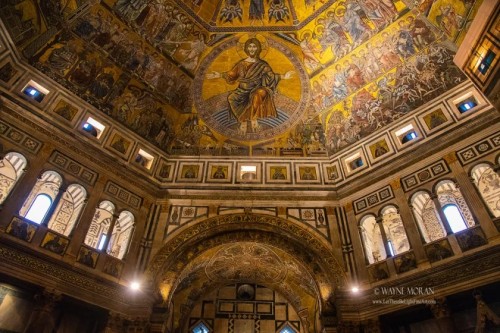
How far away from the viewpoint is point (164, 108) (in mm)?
17781

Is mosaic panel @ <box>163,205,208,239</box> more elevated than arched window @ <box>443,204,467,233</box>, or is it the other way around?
mosaic panel @ <box>163,205,208,239</box>

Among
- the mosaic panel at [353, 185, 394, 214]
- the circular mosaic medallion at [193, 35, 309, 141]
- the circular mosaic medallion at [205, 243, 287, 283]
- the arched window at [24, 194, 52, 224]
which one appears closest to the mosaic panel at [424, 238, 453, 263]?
the mosaic panel at [353, 185, 394, 214]

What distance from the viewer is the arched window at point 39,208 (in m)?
12.1

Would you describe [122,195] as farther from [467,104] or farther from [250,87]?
[467,104]

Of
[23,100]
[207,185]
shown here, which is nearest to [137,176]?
[207,185]

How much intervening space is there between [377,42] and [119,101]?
41.2 ft

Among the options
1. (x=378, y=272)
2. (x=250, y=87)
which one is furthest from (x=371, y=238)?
(x=250, y=87)

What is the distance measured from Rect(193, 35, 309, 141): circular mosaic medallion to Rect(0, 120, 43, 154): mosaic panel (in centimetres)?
796

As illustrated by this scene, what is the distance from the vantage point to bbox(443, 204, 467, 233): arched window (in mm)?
12363

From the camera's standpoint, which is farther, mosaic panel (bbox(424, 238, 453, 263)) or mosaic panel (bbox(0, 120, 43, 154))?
mosaic panel (bbox(0, 120, 43, 154))

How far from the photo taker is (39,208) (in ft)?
40.8

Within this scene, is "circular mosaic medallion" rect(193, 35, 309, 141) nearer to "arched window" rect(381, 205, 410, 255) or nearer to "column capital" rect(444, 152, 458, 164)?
"arched window" rect(381, 205, 410, 255)

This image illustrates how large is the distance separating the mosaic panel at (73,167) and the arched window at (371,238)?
11.2m

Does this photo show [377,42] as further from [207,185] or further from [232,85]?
[207,185]
